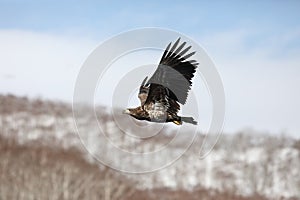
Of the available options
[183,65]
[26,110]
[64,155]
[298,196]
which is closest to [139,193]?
[64,155]

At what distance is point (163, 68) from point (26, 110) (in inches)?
1293

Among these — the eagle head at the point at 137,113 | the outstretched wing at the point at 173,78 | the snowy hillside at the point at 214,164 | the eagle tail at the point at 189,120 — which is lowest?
the eagle tail at the point at 189,120

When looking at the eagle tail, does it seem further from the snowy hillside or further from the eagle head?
the snowy hillside

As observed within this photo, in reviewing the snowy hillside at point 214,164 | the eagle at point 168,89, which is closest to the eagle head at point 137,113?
the eagle at point 168,89

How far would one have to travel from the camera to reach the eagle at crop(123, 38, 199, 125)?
1978mm

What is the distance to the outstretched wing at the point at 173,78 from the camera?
2.04 meters

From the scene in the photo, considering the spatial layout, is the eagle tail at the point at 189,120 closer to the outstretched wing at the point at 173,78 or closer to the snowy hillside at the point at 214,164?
the outstretched wing at the point at 173,78

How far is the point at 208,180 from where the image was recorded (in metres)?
38.9

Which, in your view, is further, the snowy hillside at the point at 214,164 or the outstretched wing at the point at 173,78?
the snowy hillside at the point at 214,164

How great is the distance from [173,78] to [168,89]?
69mm

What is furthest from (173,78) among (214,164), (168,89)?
(214,164)

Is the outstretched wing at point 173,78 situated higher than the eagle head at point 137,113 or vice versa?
the outstretched wing at point 173,78

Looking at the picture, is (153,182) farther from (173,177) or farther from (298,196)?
(298,196)

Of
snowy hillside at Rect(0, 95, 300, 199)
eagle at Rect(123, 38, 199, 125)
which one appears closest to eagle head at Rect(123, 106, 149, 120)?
eagle at Rect(123, 38, 199, 125)
